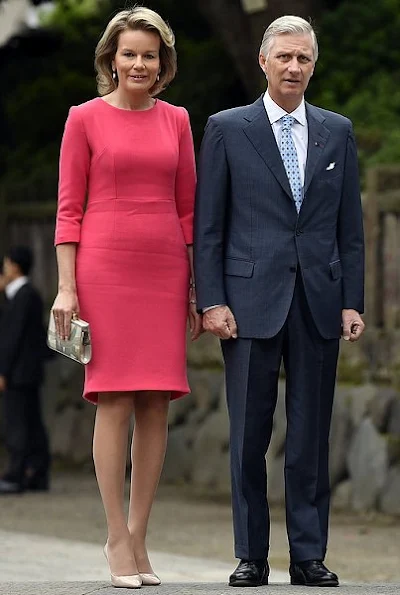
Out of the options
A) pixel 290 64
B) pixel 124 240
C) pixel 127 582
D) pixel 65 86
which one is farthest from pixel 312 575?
pixel 65 86

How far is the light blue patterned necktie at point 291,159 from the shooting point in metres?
→ 5.84

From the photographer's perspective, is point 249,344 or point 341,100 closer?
point 249,344

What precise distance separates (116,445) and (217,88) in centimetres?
993

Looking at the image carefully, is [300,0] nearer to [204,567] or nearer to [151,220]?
[204,567]

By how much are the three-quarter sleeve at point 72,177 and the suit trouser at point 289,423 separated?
2.12ft

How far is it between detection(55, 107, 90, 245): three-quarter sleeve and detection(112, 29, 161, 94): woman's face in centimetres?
20

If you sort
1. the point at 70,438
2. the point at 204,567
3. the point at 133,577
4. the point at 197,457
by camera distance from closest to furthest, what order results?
the point at 133,577, the point at 204,567, the point at 197,457, the point at 70,438

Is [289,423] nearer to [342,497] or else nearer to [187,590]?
[187,590]

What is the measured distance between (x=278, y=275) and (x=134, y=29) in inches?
36.9

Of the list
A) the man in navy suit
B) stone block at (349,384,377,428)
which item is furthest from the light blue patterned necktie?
stone block at (349,384,377,428)

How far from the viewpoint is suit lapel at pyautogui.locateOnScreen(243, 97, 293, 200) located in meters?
5.80

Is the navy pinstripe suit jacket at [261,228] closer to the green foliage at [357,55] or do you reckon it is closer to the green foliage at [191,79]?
the green foliage at [191,79]

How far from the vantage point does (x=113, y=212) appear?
5.78m

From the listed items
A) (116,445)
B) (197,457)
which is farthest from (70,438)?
(116,445)
